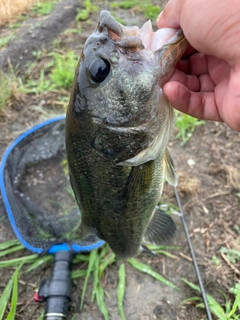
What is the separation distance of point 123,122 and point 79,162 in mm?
341

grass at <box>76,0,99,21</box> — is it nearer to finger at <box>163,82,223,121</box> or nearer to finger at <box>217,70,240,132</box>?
finger at <box>163,82,223,121</box>

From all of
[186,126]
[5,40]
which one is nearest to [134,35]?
[186,126]

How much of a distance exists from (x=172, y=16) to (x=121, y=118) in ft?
1.56

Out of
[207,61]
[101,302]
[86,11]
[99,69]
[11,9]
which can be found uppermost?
[99,69]

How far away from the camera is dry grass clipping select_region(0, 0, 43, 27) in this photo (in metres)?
5.85

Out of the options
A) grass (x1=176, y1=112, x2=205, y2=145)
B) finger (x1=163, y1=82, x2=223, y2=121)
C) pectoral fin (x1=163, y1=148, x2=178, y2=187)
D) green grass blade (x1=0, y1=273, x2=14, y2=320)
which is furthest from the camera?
grass (x1=176, y1=112, x2=205, y2=145)

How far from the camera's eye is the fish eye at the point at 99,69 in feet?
4.57

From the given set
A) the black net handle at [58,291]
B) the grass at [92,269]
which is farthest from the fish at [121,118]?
the grass at [92,269]

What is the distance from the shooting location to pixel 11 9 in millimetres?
6012

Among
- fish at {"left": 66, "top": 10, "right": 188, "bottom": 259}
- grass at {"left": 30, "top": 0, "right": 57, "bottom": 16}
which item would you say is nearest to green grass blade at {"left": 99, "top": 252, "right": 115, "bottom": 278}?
fish at {"left": 66, "top": 10, "right": 188, "bottom": 259}

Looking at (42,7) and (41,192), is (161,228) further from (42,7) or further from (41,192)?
(42,7)

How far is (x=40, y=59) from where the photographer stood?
4.79 metres

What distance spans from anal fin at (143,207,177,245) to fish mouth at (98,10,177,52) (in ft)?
4.36

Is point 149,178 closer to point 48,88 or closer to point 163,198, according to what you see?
point 163,198
